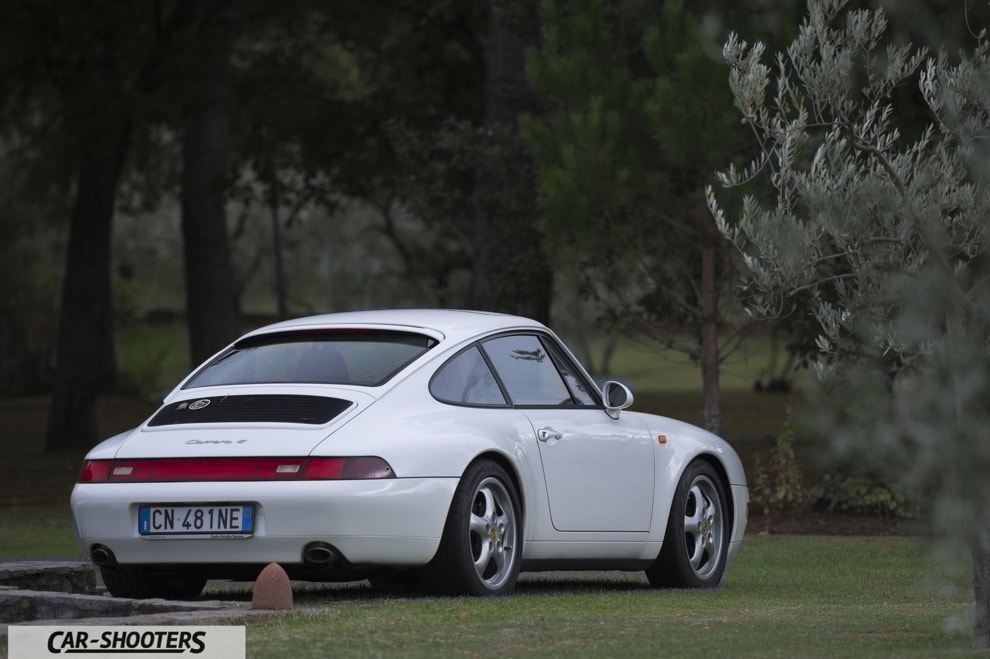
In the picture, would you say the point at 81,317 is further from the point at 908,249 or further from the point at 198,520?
the point at 908,249

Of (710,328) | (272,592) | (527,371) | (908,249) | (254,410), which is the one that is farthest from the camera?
(710,328)

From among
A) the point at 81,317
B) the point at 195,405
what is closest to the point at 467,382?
the point at 195,405

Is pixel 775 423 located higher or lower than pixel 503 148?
lower

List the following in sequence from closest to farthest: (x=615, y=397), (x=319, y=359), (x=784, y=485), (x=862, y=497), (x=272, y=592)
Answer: (x=272, y=592), (x=319, y=359), (x=615, y=397), (x=862, y=497), (x=784, y=485)

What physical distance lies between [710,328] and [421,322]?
9.02 m

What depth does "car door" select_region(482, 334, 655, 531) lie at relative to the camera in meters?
9.23

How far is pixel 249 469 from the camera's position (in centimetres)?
807

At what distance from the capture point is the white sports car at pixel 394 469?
8.03 metres

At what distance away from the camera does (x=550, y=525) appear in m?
9.12

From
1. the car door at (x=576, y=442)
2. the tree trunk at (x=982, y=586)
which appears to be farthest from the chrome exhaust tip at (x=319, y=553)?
the tree trunk at (x=982, y=586)

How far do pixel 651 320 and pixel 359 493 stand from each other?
1110cm

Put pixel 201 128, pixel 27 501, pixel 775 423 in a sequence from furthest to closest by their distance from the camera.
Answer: pixel 775 423, pixel 201 128, pixel 27 501

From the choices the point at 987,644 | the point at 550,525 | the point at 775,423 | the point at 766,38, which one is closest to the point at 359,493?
the point at 550,525

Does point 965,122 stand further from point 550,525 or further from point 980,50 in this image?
point 550,525
